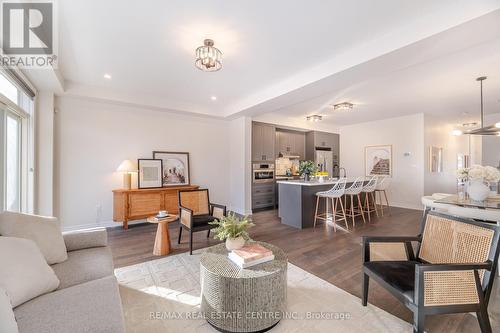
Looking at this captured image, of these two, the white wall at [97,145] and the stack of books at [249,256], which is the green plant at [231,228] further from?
the white wall at [97,145]

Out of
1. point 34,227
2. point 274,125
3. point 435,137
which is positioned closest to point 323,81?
point 274,125

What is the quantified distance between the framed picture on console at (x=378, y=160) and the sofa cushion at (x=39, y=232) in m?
7.54

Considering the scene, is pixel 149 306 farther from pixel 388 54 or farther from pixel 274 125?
pixel 274 125

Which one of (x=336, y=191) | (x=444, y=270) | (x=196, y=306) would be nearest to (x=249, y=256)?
(x=196, y=306)

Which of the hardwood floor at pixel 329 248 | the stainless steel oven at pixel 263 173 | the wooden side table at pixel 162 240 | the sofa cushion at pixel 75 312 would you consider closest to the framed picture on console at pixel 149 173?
the hardwood floor at pixel 329 248

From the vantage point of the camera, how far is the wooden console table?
4145 millimetres

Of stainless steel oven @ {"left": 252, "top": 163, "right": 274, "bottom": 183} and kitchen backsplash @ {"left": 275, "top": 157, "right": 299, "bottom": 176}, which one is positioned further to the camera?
kitchen backsplash @ {"left": 275, "top": 157, "right": 299, "bottom": 176}

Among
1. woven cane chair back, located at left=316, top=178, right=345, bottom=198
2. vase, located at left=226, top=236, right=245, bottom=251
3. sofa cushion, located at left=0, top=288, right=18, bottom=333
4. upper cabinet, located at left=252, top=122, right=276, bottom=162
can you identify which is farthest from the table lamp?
woven cane chair back, located at left=316, top=178, right=345, bottom=198

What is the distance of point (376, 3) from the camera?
194 cm

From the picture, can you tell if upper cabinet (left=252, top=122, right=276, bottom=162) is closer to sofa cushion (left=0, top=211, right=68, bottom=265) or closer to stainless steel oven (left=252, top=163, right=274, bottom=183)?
stainless steel oven (left=252, top=163, right=274, bottom=183)

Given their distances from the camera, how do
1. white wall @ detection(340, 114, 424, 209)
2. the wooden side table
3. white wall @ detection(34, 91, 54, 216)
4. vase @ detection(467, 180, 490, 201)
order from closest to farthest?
1. vase @ detection(467, 180, 490, 201)
2. the wooden side table
3. white wall @ detection(34, 91, 54, 216)
4. white wall @ detection(340, 114, 424, 209)

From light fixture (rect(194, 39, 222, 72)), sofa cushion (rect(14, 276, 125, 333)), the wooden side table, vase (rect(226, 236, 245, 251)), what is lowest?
the wooden side table

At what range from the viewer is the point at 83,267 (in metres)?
1.68

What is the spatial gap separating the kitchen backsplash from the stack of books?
16.5 feet
